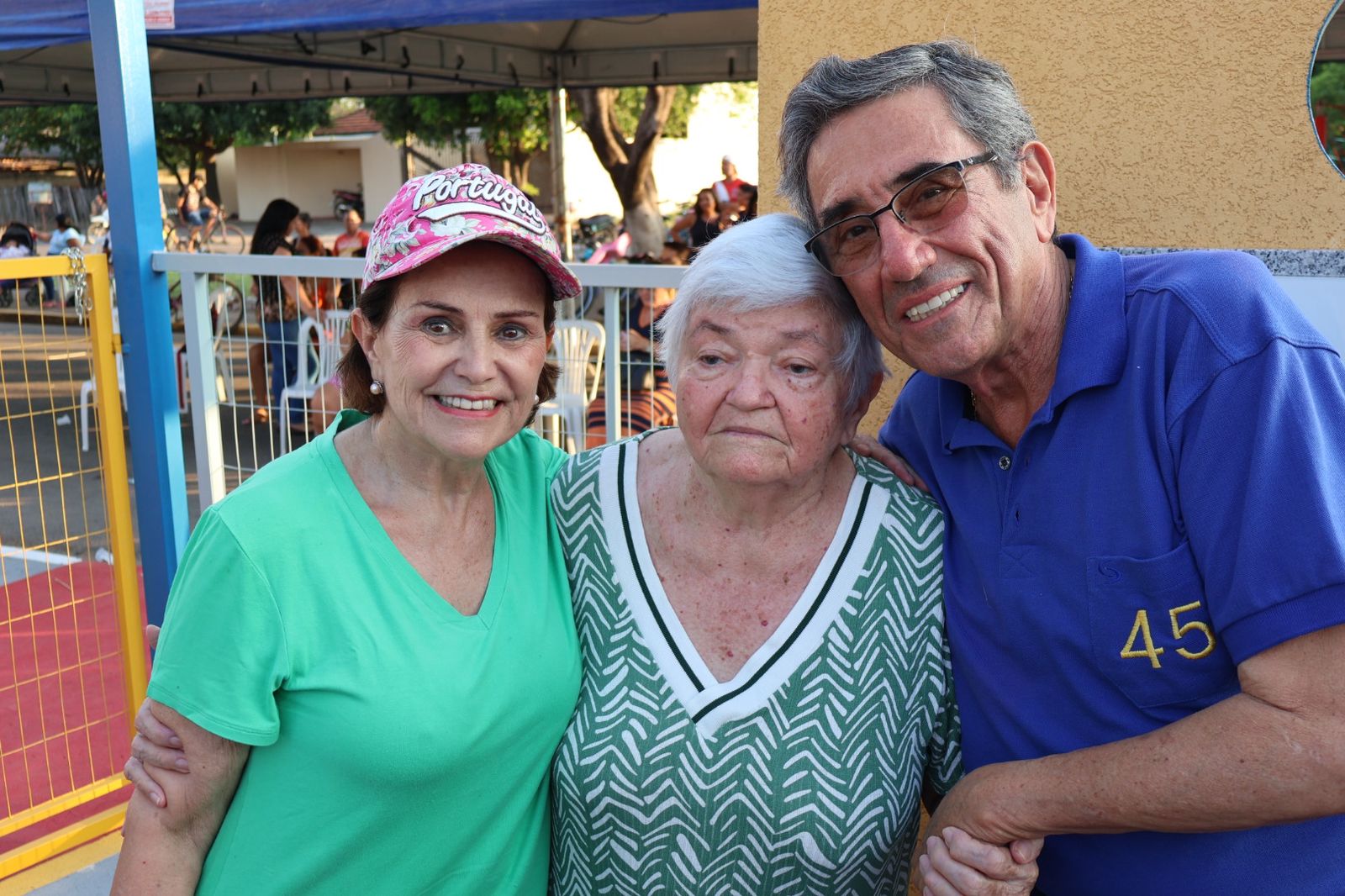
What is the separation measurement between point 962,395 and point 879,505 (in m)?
0.25

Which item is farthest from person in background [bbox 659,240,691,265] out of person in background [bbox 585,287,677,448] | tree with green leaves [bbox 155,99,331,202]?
tree with green leaves [bbox 155,99,331,202]

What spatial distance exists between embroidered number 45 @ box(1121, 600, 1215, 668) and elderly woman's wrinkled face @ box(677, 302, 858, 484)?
60 centimetres

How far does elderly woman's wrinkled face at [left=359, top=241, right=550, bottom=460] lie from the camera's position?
72.6 inches

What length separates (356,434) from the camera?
6.53 ft

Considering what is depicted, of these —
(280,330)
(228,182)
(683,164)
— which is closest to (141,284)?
(280,330)

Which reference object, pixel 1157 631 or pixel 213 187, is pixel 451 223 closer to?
pixel 1157 631

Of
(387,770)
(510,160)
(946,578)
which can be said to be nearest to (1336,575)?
(946,578)

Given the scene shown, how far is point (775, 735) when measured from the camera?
1.93m

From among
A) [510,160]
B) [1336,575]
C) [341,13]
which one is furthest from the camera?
[510,160]

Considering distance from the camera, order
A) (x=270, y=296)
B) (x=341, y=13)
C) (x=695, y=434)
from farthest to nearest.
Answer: (x=341, y=13), (x=270, y=296), (x=695, y=434)

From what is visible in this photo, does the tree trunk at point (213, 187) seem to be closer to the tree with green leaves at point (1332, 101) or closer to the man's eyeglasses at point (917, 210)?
the tree with green leaves at point (1332, 101)

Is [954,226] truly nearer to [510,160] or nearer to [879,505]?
[879,505]

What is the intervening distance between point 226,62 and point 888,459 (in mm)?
12237

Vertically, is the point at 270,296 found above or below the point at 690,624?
above
